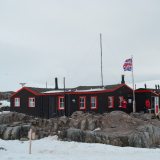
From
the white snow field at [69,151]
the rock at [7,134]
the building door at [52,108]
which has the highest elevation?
the building door at [52,108]

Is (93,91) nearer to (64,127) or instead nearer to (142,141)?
(64,127)

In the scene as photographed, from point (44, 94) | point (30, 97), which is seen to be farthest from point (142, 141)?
point (30, 97)

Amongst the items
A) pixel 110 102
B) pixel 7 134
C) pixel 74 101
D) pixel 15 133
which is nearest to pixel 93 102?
pixel 110 102

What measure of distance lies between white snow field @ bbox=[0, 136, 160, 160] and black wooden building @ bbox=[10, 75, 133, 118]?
8.26 m

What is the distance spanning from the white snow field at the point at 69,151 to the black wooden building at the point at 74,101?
27.1 feet

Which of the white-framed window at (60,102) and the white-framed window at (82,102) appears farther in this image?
the white-framed window at (60,102)

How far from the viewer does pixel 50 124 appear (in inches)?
942

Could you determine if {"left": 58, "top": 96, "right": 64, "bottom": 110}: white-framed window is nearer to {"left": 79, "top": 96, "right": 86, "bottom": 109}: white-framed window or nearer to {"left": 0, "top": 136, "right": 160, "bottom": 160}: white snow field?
{"left": 79, "top": 96, "right": 86, "bottom": 109}: white-framed window

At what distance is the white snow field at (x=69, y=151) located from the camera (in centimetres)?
1447

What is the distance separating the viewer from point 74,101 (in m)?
28.2

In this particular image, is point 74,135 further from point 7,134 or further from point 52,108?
point 52,108

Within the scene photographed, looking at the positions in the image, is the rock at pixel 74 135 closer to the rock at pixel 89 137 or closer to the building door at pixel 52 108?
the rock at pixel 89 137

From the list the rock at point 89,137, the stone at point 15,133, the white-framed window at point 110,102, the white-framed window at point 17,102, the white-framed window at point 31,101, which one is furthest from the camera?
the white-framed window at point 17,102

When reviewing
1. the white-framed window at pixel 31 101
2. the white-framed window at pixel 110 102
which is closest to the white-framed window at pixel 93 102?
the white-framed window at pixel 110 102
